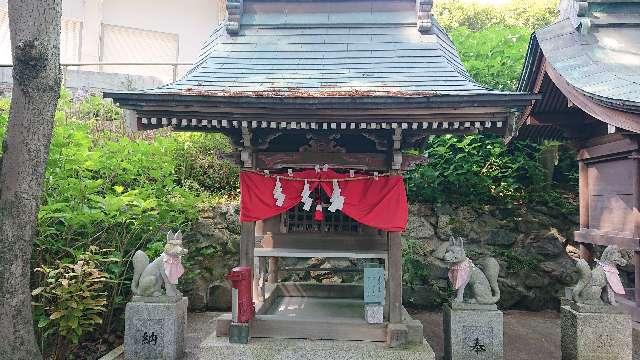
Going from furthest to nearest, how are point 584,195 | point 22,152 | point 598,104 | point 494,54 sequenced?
point 494,54 → point 584,195 → point 598,104 → point 22,152

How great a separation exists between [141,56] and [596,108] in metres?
17.8

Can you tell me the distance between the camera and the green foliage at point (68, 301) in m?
6.28

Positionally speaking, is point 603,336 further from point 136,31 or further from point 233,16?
point 136,31

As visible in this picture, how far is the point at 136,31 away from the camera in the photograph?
62.5ft

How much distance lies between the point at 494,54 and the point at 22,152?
13638 mm

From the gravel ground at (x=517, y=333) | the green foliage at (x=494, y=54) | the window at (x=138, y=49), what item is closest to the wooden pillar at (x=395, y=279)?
the gravel ground at (x=517, y=333)

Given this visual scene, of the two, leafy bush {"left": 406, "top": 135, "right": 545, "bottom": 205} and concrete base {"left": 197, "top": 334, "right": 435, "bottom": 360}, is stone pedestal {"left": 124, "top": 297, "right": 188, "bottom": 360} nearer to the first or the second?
concrete base {"left": 197, "top": 334, "right": 435, "bottom": 360}

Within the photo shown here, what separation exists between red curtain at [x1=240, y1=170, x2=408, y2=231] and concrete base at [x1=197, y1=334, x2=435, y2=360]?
1.71 meters

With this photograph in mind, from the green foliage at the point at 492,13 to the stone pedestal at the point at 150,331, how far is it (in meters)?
21.8

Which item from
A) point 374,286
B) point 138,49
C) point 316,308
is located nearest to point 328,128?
point 374,286

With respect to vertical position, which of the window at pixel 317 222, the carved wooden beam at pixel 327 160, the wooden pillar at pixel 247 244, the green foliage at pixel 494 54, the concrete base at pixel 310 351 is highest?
the green foliage at pixel 494 54

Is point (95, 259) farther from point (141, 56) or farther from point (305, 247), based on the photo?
point (141, 56)

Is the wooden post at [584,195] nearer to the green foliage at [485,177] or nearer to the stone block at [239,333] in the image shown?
the green foliage at [485,177]

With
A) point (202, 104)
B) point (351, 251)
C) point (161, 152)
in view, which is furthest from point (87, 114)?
point (351, 251)
